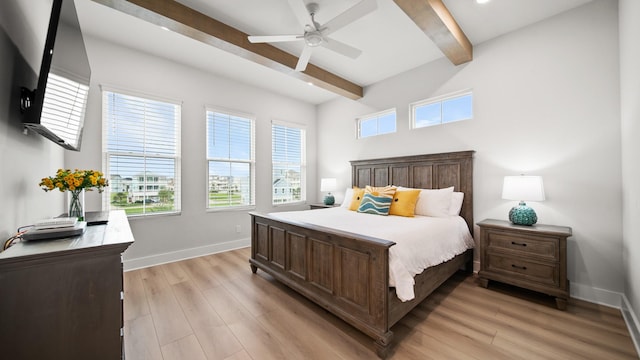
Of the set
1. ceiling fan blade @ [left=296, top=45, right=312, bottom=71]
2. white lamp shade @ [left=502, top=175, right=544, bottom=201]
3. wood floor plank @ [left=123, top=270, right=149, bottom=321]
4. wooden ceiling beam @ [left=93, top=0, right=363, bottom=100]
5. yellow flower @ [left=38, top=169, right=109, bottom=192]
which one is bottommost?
wood floor plank @ [left=123, top=270, right=149, bottom=321]

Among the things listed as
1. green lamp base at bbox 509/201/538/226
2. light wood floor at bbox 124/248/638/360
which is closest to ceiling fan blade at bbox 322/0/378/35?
green lamp base at bbox 509/201/538/226

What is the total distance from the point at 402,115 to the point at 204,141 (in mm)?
3309

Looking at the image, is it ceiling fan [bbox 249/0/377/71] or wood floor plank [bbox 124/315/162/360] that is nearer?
wood floor plank [bbox 124/315/162/360]

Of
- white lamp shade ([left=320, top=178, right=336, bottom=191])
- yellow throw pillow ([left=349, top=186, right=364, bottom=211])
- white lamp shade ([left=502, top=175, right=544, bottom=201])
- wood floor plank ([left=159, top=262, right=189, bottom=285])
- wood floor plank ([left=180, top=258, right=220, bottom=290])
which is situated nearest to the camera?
white lamp shade ([left=502, top=175, right=544, bottom=201])

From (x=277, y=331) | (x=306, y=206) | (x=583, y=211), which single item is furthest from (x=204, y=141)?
(x=583, y=211)

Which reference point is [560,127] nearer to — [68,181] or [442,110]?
[442,110]

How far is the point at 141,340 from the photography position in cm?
187

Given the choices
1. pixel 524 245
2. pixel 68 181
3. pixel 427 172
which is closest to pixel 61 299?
pixel 68 181

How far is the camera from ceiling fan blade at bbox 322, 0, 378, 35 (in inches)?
78.8

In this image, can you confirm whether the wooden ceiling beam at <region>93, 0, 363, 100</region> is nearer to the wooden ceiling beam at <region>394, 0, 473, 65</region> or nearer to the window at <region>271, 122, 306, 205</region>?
the window at <region>271, 122, 306, 205</region>

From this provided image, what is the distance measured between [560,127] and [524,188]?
815 mm

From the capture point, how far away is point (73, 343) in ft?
3.63

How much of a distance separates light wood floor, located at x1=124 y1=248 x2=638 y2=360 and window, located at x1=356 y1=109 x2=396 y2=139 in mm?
2724

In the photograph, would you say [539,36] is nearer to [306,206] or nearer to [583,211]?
[583,211]
